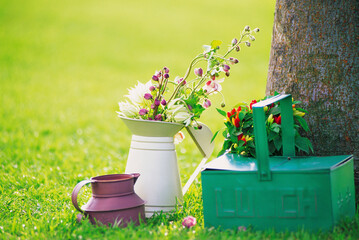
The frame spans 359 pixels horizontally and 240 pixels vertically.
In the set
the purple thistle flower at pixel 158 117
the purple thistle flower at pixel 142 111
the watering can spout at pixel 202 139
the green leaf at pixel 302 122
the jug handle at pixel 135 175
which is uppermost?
the purple thistle flower at pixel 142 111

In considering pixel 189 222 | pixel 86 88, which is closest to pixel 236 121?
pixel 189 222

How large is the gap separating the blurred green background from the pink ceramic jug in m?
0.35

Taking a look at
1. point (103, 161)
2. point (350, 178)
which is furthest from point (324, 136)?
point (103, 161)

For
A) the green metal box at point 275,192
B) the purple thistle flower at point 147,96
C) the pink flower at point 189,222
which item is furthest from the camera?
the purple thistle flower at point 147,96

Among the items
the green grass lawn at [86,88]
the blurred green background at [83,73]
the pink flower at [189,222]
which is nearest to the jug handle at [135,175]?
the green grass lawn at [86,88]

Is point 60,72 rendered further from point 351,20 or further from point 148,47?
point 351,20

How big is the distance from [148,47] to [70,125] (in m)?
8.54

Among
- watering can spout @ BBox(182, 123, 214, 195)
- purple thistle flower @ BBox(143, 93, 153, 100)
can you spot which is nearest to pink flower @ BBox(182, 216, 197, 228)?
watering can spout @ BBox(182, 123, 214, 195)

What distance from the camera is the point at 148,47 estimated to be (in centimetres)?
1489

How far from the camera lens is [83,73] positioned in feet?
38.6

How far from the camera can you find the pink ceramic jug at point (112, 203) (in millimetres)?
2480

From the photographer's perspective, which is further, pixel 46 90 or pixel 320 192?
pixel 46 90

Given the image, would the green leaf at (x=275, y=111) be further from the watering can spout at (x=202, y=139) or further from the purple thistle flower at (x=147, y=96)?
the purple thistle flower at (x=147, y=96)

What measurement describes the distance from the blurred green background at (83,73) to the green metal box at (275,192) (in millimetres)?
995
